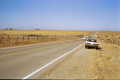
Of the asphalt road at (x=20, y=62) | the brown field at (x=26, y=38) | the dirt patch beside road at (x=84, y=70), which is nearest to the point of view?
the dirt patch beside road at (x=84, y=70)

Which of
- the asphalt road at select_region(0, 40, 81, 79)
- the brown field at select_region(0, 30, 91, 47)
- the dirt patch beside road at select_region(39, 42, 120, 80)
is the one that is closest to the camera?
the dirt patch beside road at select_region(39, 42, 120, 80)

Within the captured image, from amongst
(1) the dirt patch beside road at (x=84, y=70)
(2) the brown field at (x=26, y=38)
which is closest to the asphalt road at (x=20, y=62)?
(1) the dirt patch beside road at (x=84, y=70)

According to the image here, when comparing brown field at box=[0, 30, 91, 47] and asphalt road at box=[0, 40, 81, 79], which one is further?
brown field at box=[0, 30, 91, 47]

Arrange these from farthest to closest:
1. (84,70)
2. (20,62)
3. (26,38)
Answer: (26,38) → (20,62) → (84,70)

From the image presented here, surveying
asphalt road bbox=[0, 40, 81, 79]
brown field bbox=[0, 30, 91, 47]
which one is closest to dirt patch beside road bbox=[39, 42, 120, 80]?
asphalt road bbox=[0, 40, 81, 79]

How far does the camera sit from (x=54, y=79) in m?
7.30

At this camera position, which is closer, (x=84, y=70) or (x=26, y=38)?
(x=84, y=70)

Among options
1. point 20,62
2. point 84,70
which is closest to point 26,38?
point 20,62

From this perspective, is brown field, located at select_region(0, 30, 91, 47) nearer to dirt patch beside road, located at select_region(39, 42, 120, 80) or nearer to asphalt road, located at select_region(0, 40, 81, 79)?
asphalt road, located at select_region(0, 40, 81, 79)

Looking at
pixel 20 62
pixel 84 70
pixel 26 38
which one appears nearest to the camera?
pixel 84 70

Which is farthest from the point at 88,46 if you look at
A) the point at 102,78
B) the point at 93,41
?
the point at 102,78

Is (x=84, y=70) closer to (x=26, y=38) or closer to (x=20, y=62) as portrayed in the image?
(x=20, y=62)

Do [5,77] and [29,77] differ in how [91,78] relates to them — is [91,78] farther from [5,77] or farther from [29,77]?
[5,77]

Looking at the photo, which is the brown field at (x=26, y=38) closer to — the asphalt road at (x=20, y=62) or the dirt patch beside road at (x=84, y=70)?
the asphalt road at (x=20, y=62)
